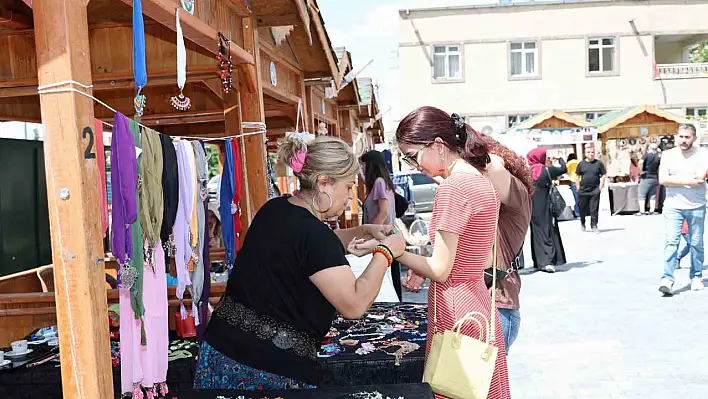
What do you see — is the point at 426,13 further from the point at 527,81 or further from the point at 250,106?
the point at 250,106

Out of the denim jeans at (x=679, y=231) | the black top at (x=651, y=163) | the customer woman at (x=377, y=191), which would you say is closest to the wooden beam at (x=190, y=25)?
the customer woman at (x=377, y=191)

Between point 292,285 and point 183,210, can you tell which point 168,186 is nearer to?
point 183,210

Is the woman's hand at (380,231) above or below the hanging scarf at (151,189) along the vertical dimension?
below

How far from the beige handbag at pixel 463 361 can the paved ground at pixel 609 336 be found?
2119 mm

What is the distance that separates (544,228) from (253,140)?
533cm

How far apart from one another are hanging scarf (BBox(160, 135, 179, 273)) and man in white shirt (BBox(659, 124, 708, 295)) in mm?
5212

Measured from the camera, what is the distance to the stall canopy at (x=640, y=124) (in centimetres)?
2041

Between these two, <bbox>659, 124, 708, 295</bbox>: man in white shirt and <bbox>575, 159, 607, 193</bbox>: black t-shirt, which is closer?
<bbox>659, 124, 708, 295</bbox>: man in white shirt

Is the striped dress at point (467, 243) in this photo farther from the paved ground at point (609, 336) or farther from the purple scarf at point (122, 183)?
the paved ground at point (609, 336)

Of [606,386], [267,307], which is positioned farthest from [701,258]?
[267,307]

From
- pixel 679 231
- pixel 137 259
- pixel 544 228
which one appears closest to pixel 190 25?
pixel 137 259

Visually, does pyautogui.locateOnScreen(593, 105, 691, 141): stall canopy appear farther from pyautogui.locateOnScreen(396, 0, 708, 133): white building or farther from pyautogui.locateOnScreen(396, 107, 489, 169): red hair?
pyautogui.locateOnScreen(396, 107, 489, 169): red hair

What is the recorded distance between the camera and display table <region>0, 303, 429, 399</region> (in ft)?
11.6

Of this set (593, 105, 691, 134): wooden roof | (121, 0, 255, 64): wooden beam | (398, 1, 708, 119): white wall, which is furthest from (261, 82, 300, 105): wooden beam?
(398, 1, 708, 119): white wall
